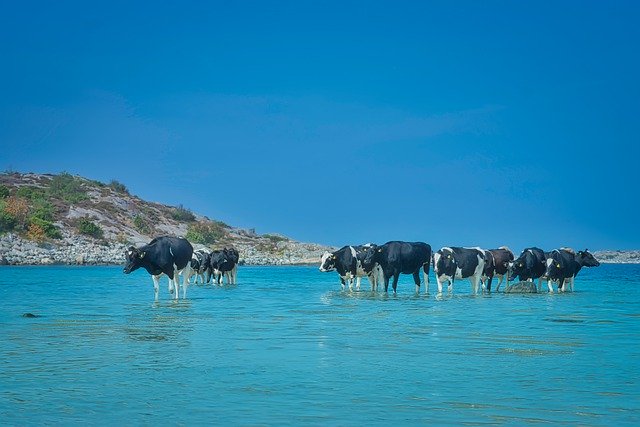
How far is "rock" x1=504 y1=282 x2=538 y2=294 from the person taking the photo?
29891 mm

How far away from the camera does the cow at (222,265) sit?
35719 mm

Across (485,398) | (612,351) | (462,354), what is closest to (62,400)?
(485,398)

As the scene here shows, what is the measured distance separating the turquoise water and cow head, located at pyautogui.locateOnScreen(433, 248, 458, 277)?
7584 millimetres

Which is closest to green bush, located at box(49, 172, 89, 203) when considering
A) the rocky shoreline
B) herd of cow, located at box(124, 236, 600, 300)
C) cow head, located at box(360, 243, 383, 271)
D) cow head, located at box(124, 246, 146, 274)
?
the rocky shoreline

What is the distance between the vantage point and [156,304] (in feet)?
70.4

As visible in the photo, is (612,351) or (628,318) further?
(628,318)

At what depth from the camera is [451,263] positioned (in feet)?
89.0

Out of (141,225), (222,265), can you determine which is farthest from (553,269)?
(141,225)

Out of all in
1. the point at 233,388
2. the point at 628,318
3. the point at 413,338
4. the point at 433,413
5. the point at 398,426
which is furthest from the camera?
the point at 628,318

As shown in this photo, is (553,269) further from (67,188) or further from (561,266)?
(67,188)

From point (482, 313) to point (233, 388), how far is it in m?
11.5

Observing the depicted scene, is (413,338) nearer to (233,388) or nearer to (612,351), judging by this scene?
(612,351)

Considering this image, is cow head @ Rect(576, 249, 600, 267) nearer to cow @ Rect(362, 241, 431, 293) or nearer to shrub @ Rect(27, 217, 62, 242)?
cow @ Rect(362, 241, 431, 293)

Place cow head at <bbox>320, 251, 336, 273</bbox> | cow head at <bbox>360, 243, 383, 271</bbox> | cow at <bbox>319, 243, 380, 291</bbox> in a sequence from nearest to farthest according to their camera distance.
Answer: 1. cow head at <bbox>360, 243, 383, 271</bbox>
2. cow at <bbox>319, 243, 380, 291</bbox>
3. cow head at <bbox>320, 251, 336, 273</bbox>
